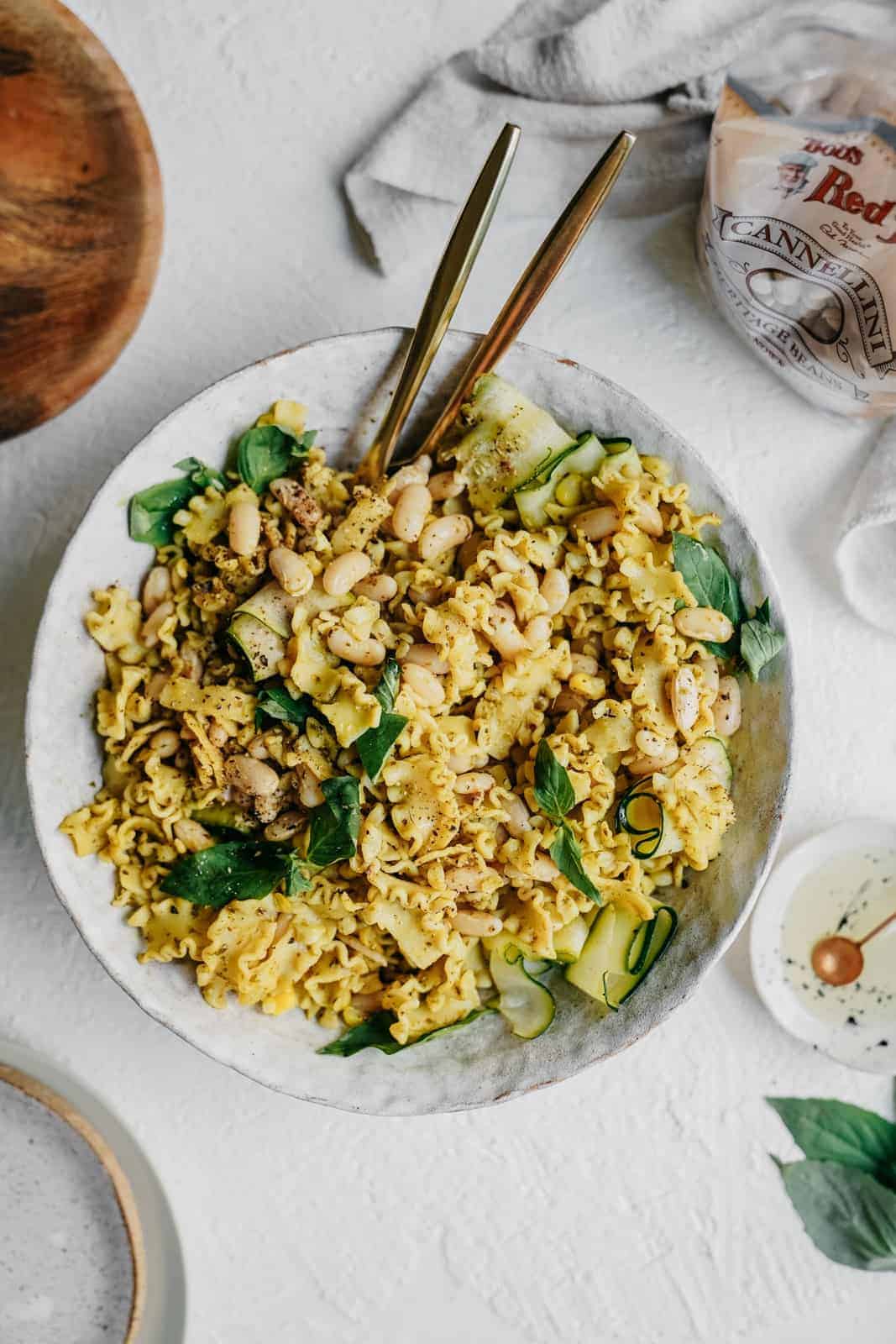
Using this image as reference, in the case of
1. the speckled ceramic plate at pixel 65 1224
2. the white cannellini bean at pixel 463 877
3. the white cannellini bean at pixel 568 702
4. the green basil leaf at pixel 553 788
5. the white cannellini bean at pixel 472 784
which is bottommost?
the speckled ceramic plate at pixel 65 1224

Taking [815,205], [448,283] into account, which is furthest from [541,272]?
[815,205]

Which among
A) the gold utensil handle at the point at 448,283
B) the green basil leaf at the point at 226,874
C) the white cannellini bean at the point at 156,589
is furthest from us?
the white cannellini bean at the point at 156,589

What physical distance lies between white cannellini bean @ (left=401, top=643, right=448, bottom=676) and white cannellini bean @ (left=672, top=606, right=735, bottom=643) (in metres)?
0.39

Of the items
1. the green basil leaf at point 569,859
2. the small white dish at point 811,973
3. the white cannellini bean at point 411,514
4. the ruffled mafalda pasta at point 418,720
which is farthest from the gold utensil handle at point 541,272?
the small white dish at point 811,973

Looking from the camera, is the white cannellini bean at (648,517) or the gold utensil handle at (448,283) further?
the white cannellini bean at (648,517)

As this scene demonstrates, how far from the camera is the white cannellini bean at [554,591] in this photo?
5.74 ft

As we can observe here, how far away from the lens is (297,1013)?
1.88m

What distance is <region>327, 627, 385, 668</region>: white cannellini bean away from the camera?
5.47 ft

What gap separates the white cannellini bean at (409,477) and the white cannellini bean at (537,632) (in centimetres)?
31

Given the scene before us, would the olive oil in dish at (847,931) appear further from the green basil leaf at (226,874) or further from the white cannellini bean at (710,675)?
the green basil leaf at (226,874)

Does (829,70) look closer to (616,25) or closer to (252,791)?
(616,25)

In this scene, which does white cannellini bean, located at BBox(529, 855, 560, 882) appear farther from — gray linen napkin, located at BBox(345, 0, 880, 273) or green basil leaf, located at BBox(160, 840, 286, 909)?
gray linen napkin, located at BBox(345, 0, 880, 273)

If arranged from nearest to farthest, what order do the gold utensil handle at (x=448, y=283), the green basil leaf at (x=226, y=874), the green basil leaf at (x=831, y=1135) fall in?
the gold utensil handle at (x=448, y=283) → the green basil leaf at (x=226, y=874) → the green basil leaf at (x=831, y=1135)

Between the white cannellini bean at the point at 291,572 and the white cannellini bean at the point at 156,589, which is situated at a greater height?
the white cannellini bean at the point at 291,572
